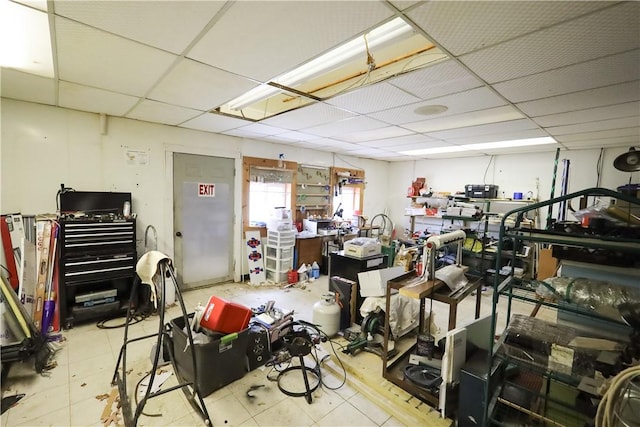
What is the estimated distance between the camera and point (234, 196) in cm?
457

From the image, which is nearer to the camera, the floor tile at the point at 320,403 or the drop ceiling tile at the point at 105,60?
the drop ceiling tile at the point at 105,60

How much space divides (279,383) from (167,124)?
139 inches

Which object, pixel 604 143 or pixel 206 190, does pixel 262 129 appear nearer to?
pixel 206 190

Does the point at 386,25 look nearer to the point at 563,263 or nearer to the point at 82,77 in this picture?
the point at 563,263

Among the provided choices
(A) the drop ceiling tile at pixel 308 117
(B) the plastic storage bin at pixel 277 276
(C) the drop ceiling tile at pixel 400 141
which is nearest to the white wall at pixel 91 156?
(B) the plastic storage bin at pixel 277 276

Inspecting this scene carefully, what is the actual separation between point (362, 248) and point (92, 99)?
3.20 metres

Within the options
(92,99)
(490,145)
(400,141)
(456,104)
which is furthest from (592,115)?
(92,99)

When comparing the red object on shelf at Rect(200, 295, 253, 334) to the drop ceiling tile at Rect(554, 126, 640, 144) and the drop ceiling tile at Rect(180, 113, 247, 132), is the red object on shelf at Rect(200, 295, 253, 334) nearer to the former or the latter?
the drop ceiling tile at Rect(180, 113, 247, 132)

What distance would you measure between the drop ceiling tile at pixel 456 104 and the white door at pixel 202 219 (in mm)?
2590

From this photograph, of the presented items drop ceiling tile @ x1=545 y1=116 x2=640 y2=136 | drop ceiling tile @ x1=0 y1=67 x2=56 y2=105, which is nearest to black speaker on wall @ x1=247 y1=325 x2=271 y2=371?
drop ceiling tile @ x1=0 y1=67 x2=56 y2=105

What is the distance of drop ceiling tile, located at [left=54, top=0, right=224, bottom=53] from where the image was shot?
1353 millimetres

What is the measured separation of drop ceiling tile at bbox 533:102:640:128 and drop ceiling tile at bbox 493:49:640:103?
2.44 ft

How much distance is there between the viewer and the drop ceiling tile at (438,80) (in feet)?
6.45

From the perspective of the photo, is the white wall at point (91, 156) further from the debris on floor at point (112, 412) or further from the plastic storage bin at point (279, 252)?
the debris on floor at point (112, 412)
